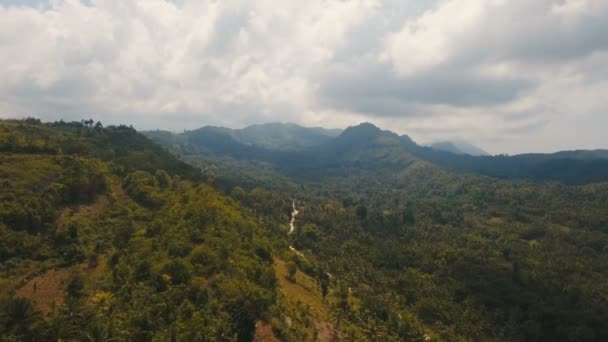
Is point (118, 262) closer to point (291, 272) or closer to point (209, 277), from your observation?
point (209, 277)

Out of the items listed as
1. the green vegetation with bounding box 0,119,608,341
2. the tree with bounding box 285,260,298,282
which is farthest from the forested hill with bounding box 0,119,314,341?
the tree with bounding box 285,260,298,282

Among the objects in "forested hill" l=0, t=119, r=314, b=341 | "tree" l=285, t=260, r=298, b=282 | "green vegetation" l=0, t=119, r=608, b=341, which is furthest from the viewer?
"tree" l=285, t=260, r=298, b=282

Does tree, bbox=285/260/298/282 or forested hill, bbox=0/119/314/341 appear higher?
forested hill, bbox=0/119/314/341

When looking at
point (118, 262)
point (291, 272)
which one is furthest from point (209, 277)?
point (291, 272)

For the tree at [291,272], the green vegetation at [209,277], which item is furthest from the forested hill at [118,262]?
the tree at [291,272]

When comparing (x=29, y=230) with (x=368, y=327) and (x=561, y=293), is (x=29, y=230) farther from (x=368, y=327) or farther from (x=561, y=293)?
(x=561, y=293)

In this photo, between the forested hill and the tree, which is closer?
the forested hill

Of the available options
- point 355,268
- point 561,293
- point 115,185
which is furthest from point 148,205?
point 561,293

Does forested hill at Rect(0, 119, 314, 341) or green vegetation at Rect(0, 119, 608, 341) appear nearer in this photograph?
forested hill at Rect(0, 119, 314, 341)

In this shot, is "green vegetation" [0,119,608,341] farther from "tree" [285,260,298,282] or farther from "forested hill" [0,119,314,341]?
"tree" [285,260,298,282]

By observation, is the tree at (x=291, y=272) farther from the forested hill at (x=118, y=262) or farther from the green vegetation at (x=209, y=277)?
the forested hill at (x=118, y=262)

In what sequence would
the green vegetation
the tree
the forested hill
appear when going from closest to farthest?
the forested hill → the green vegetation → the tree
